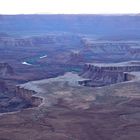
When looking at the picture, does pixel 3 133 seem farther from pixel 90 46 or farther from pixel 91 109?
pixel 90 46

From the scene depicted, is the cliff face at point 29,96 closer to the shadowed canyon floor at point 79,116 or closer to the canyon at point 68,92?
the canyon at point 68,92

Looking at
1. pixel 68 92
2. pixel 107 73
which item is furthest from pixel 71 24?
pixel 68 92

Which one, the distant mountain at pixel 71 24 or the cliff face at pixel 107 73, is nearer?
the cliff face at pixel 107 73

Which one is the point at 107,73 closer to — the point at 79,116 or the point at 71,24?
the point at 79,116

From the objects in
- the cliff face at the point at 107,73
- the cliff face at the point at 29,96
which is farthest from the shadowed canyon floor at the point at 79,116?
the cliff face at the point at 107,73

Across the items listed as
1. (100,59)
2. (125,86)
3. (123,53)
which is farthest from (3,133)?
(123,53)
